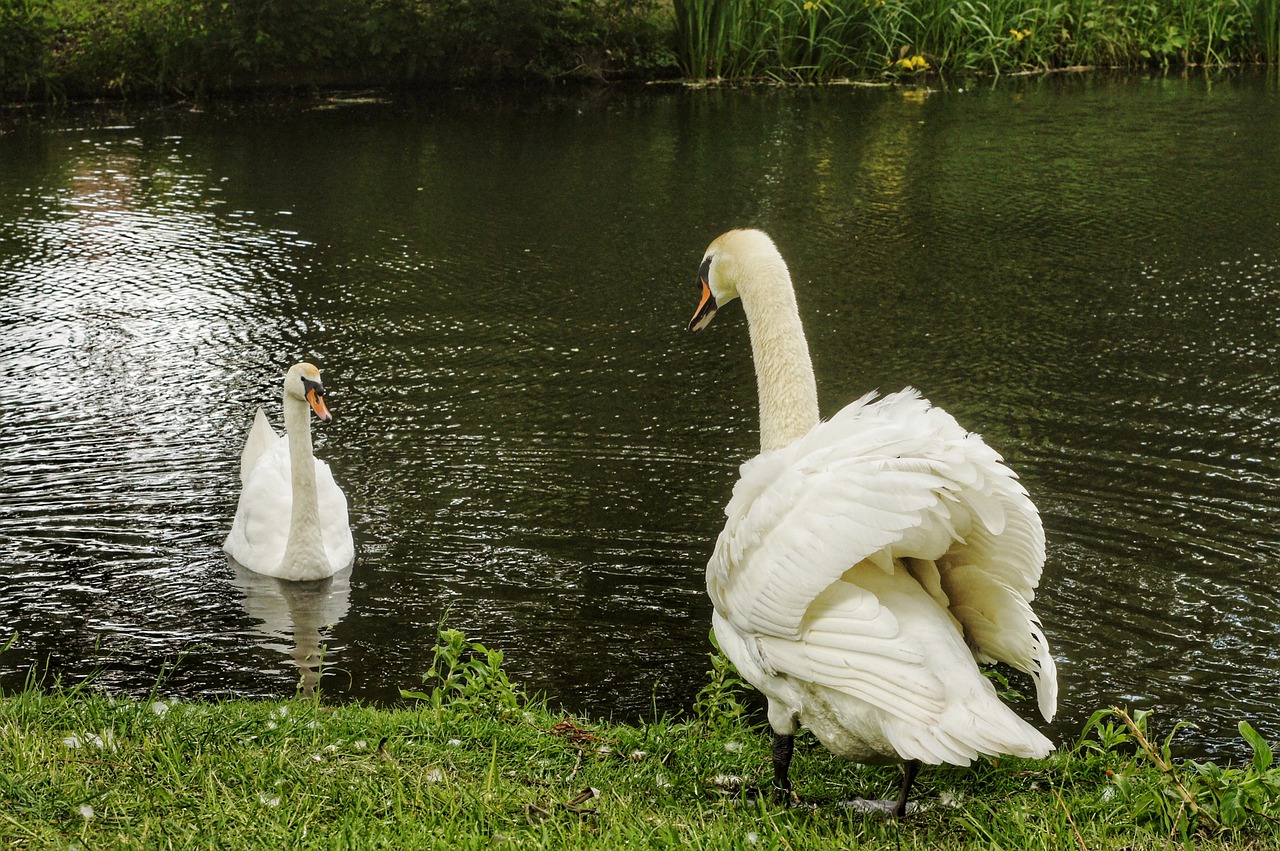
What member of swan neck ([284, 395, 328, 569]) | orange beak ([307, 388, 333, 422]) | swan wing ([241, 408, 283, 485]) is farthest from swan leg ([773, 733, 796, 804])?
swan wing ([241, 408, 283, 485])

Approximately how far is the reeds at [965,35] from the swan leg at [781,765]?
19256 mm

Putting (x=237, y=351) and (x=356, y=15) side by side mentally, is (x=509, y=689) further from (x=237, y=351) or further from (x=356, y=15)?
(x=356, y=15)

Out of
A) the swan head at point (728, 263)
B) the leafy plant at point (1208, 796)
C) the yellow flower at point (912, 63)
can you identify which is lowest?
the leafy plant at point (1208, 796)

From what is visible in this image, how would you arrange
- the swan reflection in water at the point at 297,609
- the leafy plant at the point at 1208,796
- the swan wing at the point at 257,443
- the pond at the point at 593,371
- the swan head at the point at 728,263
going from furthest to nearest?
the swan wing at the point at 257,443 < the swan reflection in water at the point at 297,609 < the pond at the point at 593,371 < the swan head at the point at 728,263 < the leafy plant at the point at 1208,796

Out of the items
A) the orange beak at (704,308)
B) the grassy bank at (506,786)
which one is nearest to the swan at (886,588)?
the grassy bank at (506,786)

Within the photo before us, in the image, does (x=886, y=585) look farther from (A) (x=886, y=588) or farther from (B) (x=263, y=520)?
(B) (x=263, y=520)

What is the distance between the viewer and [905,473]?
320cm

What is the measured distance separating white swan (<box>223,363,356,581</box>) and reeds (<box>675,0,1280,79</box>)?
1651 centimetres

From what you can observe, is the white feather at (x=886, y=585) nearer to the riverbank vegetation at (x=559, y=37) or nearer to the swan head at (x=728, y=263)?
the swan head at (x=728, y=263)

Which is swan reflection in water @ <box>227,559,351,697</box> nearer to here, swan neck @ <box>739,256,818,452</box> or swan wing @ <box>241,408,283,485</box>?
swan wing @ <box>241,408,283,485</box>

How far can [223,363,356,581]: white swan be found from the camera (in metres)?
6.66

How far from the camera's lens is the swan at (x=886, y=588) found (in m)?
3.18

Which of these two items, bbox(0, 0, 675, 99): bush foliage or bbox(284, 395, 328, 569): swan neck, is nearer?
bbox(284, 395, 328, 569): swan neck

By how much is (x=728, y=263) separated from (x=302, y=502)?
9.75ft
